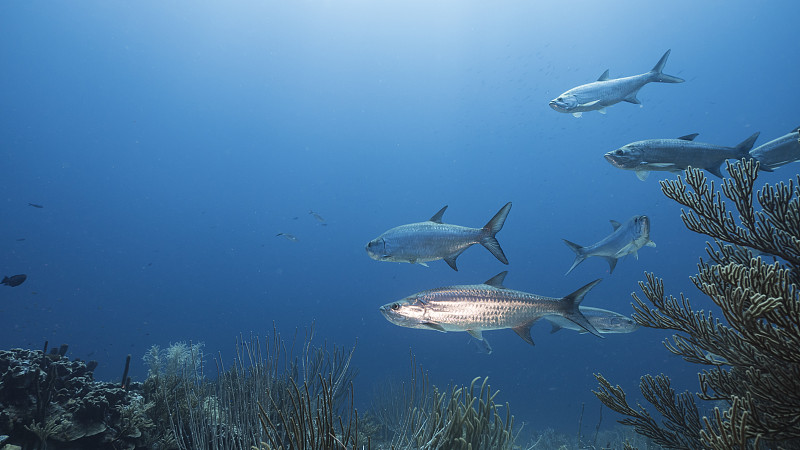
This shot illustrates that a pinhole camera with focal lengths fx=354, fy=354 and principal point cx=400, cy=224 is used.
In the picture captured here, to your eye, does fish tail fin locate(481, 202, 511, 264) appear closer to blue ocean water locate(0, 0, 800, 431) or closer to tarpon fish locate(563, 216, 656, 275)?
tarpon fish locate(563, 216, 656, 275)

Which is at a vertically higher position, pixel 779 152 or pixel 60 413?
pixel 779 152

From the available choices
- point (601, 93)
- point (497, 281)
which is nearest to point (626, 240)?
point (601, 93)

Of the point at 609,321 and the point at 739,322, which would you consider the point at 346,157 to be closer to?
the point at 609,321

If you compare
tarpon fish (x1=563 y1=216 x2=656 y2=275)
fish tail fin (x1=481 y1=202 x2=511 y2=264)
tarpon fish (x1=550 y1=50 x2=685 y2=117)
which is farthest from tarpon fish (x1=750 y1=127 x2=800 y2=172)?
fish tail fin (x1=481 y1=202 x2=511 y2=264)

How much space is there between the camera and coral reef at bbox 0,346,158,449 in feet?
13.8

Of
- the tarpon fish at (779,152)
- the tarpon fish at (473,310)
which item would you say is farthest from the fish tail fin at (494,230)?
the tarpon fish at (779,152)

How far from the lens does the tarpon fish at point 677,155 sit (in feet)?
15.1

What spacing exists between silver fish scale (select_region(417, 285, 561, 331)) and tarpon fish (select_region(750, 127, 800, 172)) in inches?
145

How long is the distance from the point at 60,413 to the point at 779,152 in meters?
9.86

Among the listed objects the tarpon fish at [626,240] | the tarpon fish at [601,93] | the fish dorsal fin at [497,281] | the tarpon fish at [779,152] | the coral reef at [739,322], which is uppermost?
the tarpon fish at [601,93]

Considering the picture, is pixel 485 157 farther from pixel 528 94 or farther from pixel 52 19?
pixel 52 19

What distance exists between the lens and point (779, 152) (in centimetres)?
466

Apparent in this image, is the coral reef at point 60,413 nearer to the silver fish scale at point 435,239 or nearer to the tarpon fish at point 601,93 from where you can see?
the silver fish scale at point 435,239

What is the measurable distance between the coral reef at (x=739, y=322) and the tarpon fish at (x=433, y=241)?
2127 mm
